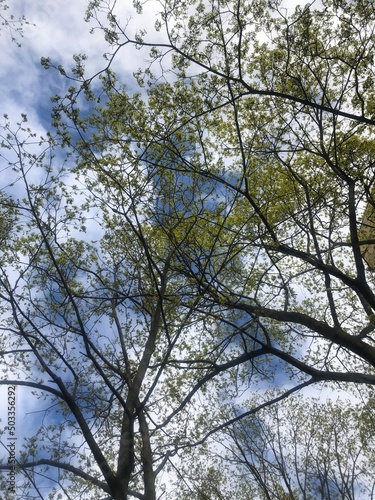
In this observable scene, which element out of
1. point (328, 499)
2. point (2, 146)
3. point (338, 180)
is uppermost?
point (338, 180)

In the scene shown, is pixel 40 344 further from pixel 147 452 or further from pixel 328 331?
pixel 328 331

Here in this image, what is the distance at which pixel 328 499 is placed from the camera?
1230 cm

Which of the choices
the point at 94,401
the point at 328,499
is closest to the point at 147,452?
the point at 94,401

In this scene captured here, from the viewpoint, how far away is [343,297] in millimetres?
11031

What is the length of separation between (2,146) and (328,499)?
11.9 meters

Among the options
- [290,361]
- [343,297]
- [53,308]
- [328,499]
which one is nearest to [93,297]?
[53,308]

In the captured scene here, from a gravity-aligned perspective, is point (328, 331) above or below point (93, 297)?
below

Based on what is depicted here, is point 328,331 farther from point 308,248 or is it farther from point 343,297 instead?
point 343,297

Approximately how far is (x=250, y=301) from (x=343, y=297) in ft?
11.6

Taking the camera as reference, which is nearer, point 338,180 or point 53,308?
point 53,308

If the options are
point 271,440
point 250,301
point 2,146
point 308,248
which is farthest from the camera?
point 271,440

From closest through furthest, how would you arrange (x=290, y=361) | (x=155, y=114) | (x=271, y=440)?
(x=155, y=114) → (x=290, y=361) → (x=271, y=440)

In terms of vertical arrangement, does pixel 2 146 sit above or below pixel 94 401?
above

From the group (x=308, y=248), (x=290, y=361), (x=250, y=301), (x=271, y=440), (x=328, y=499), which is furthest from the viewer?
(x=271, y=440)
